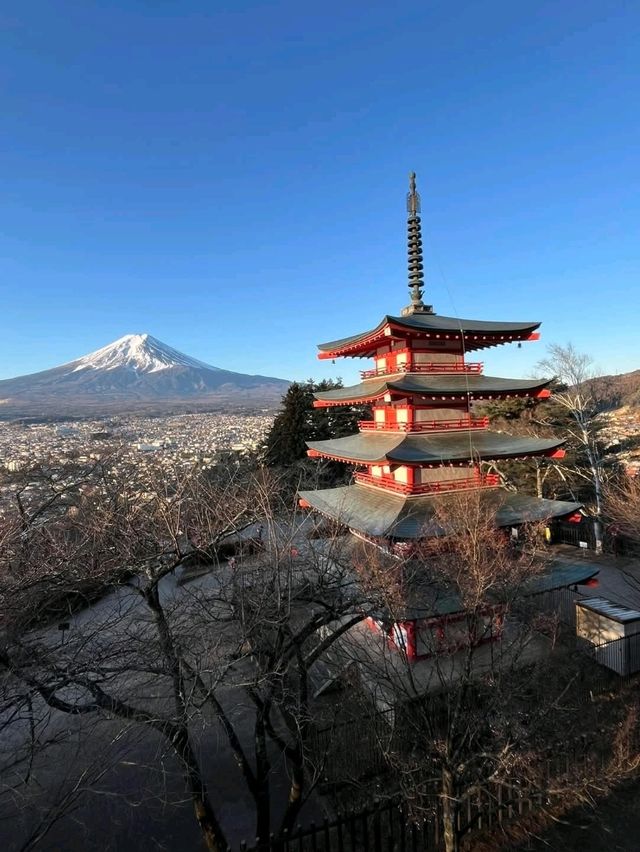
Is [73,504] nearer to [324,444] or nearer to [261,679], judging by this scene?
[261,679]

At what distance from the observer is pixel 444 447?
12.2m

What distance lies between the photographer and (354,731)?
8953mm

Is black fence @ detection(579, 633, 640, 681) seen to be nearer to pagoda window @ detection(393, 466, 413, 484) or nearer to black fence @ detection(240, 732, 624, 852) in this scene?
black fence @ detection(240, 732, 624, 852)

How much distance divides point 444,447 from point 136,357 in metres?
149

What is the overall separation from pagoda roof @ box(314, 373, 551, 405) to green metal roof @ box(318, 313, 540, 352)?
1225mm

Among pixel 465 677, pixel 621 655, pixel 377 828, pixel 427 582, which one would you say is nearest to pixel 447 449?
pixel 427 582

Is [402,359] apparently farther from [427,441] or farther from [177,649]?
[177,649]

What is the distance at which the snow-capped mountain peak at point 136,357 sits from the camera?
5256 inches

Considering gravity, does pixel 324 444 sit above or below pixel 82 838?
above

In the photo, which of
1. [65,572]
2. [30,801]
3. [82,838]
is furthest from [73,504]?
[82,838]

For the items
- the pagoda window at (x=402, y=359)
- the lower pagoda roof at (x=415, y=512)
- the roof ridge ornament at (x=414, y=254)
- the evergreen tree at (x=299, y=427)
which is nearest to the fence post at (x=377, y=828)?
the lower pagoda roof at (x=415, y=512)

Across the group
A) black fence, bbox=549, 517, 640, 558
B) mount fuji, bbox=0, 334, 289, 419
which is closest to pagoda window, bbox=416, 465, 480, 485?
black fence, bbox=549, 517, 640, 558

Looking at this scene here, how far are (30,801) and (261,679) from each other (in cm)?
631

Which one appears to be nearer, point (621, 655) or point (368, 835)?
point (368, 835)
